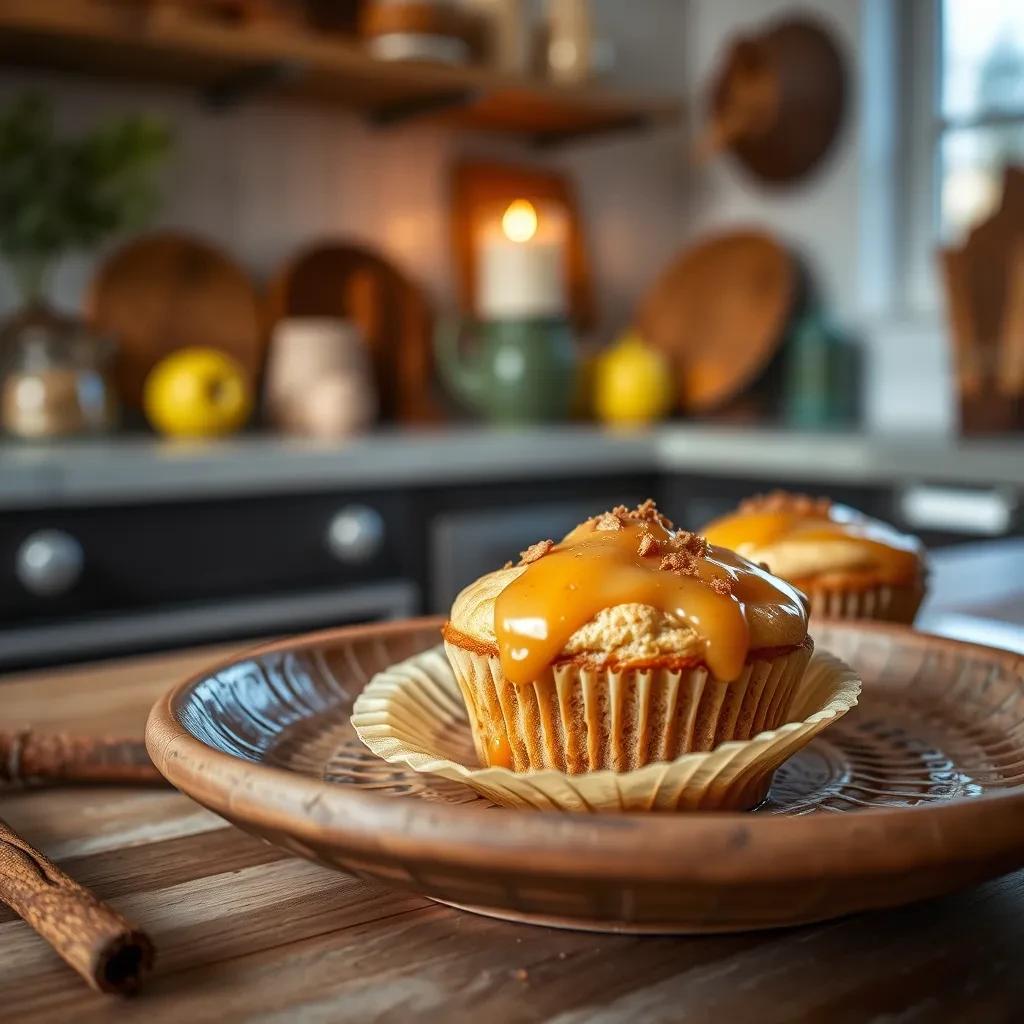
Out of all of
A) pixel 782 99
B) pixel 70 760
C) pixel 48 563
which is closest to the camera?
pixel 70 760

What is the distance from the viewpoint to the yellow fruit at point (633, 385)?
2789 millimetres

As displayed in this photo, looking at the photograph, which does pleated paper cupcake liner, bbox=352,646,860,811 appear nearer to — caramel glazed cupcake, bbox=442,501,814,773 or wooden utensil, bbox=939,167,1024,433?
caramel glazed cupcake, bbox=442,501,814,773

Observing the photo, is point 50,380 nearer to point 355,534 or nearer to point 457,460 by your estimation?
point 355,534

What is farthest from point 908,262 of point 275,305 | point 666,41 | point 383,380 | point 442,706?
point 442,706

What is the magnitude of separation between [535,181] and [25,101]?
124cm

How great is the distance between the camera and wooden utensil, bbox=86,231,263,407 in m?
2.48

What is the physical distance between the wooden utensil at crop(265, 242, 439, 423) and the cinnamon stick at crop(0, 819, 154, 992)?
230cm

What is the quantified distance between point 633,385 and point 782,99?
77 centimetres

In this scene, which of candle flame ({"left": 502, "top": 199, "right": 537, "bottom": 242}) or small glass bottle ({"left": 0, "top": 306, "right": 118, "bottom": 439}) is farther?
candle flame ({"left": 502, "top": 199, "right": 537, "bottom": 242})

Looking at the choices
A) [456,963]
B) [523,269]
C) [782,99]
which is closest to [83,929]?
[456,963]

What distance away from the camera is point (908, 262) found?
2.96 metres

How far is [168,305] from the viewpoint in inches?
99.7

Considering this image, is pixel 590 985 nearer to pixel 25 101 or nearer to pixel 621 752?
pixel 621 752

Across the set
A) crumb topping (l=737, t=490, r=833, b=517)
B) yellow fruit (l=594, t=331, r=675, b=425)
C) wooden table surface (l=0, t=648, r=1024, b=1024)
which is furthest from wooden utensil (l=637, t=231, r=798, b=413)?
wooden table surface (l=0, t=648, r=1024, b=1024)
